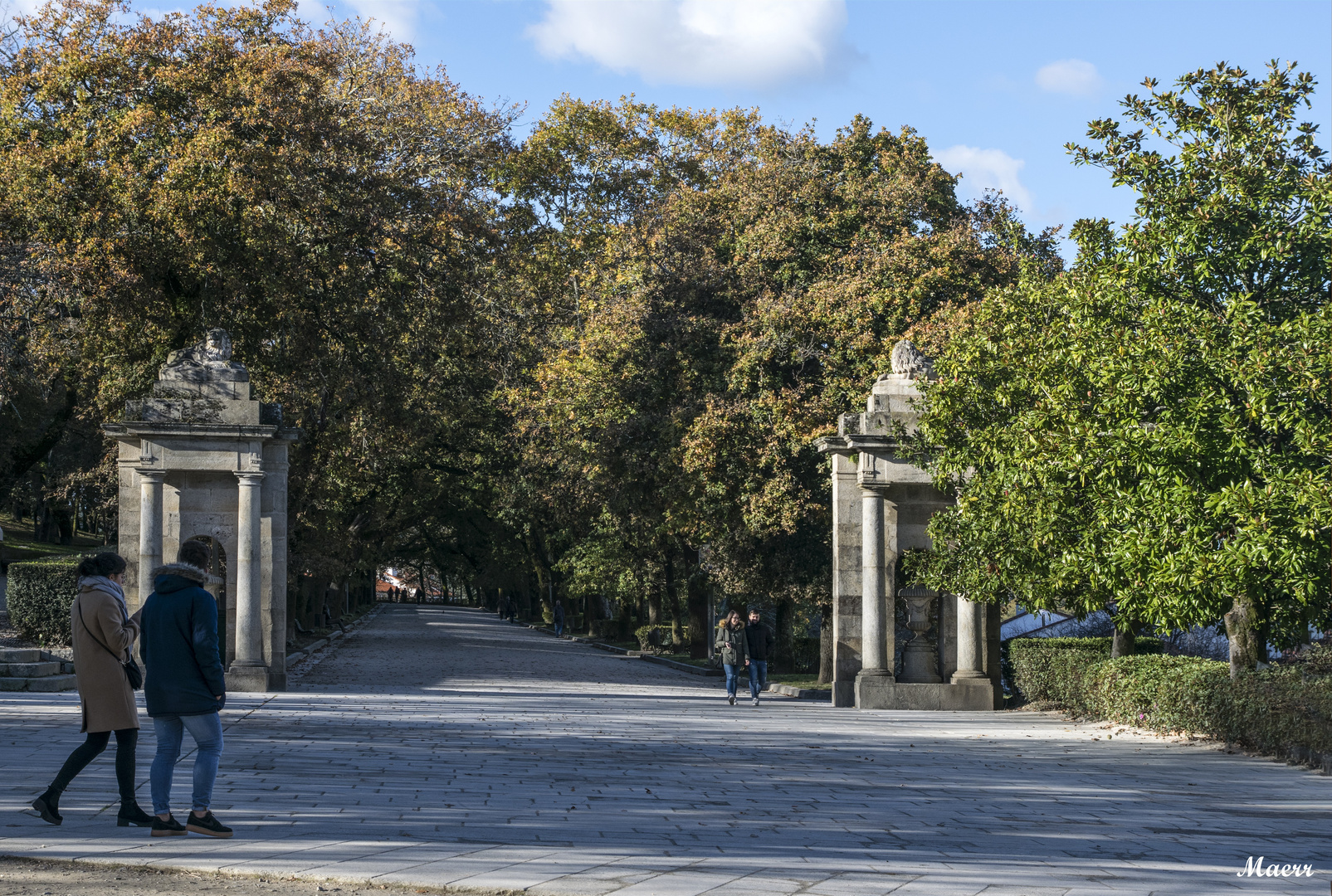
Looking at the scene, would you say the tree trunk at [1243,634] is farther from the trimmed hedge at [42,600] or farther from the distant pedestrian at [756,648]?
the trimmed hedge at [42,600]

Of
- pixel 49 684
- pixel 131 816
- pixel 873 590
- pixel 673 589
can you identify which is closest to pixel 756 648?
pixel 873 590

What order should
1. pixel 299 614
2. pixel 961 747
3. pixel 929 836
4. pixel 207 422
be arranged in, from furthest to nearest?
pixel 299 614
pixel 207 422
pixel 961 747
pixel 929 836

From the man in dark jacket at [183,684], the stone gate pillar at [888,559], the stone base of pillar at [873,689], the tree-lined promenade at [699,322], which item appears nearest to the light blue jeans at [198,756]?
the man in dark jacket at [183,684]

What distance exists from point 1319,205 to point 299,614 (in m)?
34.2

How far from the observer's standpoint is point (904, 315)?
26.0 metres

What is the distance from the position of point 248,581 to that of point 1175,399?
13.9 meters

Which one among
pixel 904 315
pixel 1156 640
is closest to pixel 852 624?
pixel 1156 640

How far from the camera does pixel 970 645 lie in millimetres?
20719

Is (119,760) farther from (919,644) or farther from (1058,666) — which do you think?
(919,644)

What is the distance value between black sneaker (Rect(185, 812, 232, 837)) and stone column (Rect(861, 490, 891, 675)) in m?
13.7

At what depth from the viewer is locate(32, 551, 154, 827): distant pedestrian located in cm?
824

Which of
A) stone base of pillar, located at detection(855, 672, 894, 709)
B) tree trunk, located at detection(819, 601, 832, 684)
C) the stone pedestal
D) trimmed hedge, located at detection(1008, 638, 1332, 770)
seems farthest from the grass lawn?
trimmed hedge, located at detection(1008, 638, 1332, 770)

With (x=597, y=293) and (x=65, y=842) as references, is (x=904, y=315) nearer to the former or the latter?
(x=597, y=293)

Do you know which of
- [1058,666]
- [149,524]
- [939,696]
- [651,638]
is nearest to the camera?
[1058,666]
